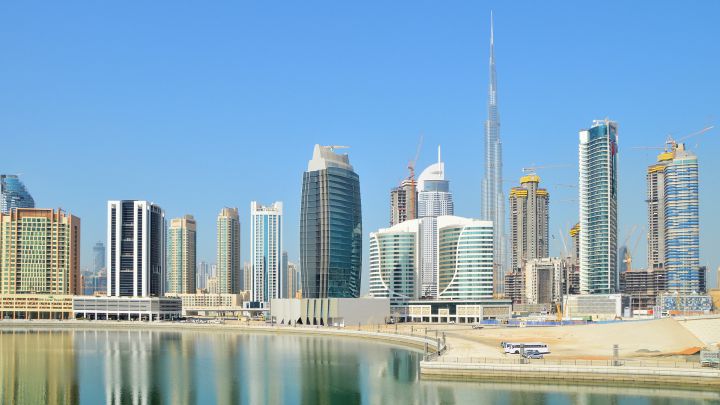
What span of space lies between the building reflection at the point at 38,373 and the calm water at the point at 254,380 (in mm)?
101

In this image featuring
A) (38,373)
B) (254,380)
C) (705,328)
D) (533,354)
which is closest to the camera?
(254,380)

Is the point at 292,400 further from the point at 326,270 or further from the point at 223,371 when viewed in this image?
the point at 326,270

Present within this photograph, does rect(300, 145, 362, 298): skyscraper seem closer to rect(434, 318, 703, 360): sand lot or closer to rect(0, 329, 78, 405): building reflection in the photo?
rect(0, 329, 78, 405): building reflection

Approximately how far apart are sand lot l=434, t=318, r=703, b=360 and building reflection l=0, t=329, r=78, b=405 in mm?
44227

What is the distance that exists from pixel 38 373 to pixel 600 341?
7360cm

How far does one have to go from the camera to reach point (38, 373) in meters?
98.4

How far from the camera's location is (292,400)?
253 ft

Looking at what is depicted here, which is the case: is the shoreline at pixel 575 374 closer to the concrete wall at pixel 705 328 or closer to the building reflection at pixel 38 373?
the concrete wall at pixel 705 328

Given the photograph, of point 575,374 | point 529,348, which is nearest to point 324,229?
point 529,348

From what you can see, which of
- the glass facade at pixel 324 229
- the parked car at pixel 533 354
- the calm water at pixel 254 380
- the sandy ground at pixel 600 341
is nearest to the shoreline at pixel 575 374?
the calm water at pixel 254 380

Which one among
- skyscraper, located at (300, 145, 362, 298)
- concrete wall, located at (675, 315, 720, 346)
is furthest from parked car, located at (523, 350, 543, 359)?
skyscraper, located at (300, 145, 362, 298)

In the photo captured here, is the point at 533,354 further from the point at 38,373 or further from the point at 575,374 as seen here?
the point at 38,373

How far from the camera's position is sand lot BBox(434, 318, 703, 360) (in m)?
103

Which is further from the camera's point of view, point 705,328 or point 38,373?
point 705,328
